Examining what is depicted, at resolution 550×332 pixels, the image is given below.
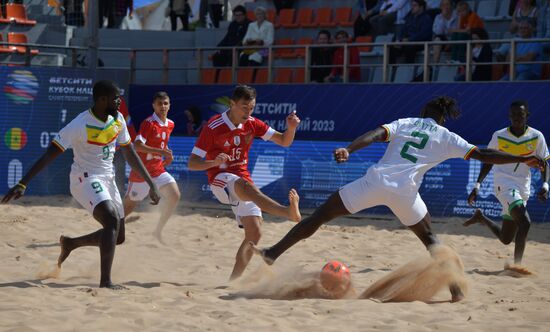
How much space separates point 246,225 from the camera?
331 inches

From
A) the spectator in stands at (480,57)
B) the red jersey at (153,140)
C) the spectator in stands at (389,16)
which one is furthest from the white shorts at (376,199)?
the spectator in stands at (389,16)

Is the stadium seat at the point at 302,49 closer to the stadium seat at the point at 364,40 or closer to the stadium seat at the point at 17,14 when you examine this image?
the stadium seat at the point at 364,40

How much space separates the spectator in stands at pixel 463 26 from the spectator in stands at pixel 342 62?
182cm

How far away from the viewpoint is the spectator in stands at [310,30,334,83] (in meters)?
16.5

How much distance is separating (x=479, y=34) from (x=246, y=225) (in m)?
8.11

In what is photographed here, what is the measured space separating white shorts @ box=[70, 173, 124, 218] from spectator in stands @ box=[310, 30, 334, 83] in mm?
8452

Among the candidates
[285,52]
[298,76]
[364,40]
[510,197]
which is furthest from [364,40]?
[510,197]

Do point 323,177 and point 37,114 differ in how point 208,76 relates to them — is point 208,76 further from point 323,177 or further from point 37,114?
point 323,177

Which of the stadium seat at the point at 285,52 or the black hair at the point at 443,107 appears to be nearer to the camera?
the black hair at the point at 443,107

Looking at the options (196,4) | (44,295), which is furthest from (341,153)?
(196,4)

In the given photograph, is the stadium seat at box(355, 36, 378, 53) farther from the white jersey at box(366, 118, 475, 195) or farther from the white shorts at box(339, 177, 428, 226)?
the white shorts at box(339, 177, 428, 226)

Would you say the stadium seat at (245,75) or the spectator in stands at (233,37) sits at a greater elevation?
the spectator in stands at (233,37)

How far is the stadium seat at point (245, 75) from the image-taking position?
57.3 feet

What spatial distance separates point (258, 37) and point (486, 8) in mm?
4316
